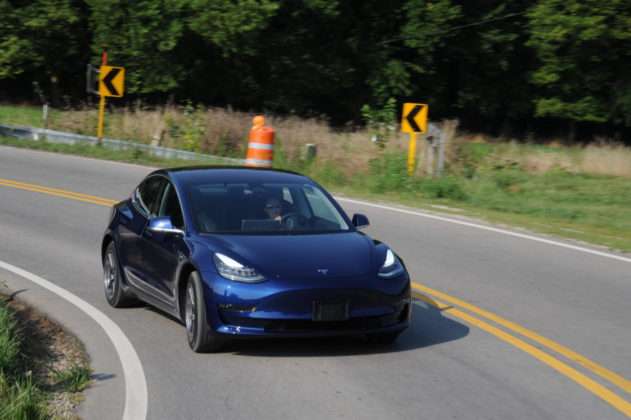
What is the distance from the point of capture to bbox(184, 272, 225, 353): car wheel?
331 inches

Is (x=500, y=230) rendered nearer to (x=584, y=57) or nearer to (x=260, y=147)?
(x=260, y=147)

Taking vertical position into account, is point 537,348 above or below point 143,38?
below

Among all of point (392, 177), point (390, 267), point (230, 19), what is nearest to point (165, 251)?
point (390, 267)

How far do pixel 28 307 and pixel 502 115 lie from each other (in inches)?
1707

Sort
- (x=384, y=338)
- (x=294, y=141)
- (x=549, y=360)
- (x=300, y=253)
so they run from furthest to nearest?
(x=294, y=141) < (x=384, y=338) < (x=549, y=360) < (x=300, y=253)

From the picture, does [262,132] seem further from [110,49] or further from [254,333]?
[110,49]

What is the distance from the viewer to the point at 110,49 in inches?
1613

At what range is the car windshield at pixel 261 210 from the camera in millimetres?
9250

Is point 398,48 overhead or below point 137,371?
overhead

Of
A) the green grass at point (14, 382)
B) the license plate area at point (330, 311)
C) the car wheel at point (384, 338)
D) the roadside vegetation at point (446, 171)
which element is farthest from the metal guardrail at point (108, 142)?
the license plate area at point (330, 311)

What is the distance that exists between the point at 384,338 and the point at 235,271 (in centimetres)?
144

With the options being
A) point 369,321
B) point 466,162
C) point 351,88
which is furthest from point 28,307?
point 351,88

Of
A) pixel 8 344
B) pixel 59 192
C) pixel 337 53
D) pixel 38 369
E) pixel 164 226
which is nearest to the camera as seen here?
pixel 8 344

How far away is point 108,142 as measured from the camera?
2694 centimetres
